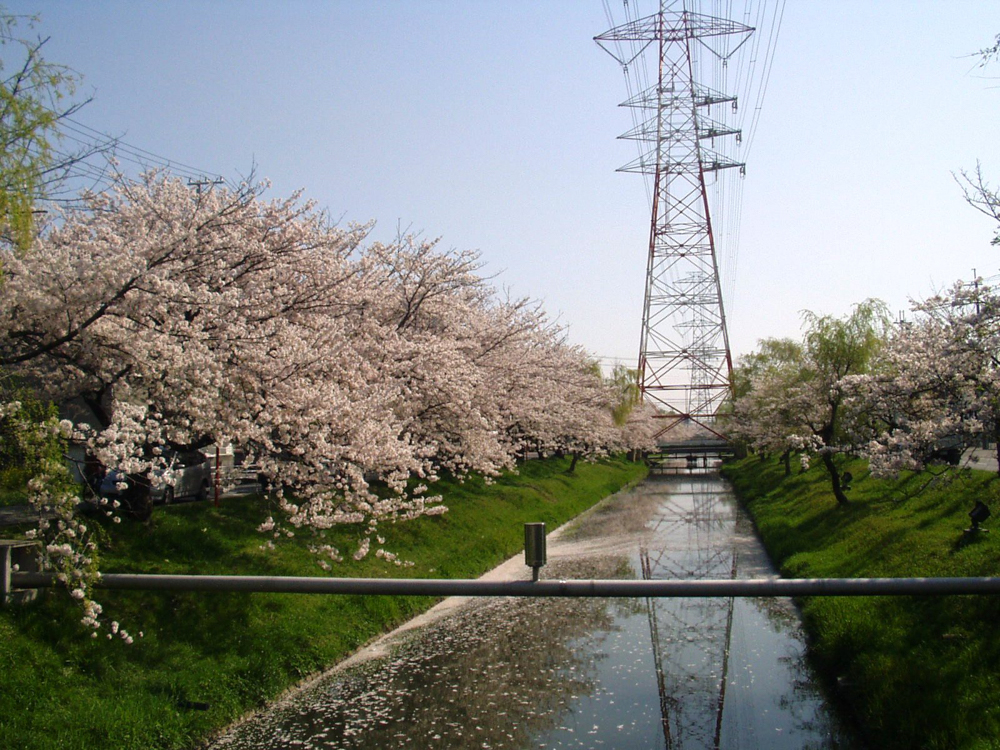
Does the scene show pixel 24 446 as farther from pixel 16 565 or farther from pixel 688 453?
pixel 688 453

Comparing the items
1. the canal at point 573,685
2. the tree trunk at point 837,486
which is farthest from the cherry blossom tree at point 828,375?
the canal at point 573,685

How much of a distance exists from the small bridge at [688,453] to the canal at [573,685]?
54404 mm

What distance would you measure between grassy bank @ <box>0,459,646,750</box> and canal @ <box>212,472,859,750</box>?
21.7 inches

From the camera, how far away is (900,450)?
1296cm

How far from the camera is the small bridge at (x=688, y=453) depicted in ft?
242

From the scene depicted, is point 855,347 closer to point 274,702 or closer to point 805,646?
point 805,646

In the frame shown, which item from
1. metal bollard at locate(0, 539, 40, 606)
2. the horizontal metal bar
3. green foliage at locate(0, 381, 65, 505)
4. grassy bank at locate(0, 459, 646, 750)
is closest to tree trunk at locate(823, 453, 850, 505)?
grassy bank at locate(0, 459, 646, 750)

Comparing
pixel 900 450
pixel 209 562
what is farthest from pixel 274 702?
pixel 900 450

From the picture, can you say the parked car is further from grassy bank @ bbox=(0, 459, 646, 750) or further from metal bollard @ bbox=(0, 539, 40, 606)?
metal bollard @ bbox=(0, 539, 40, 606)

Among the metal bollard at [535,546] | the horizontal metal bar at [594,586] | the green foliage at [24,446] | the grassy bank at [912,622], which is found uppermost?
the green foliage at [24,446]

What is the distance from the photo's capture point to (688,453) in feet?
263

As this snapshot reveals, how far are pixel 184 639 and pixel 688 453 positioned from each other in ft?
237

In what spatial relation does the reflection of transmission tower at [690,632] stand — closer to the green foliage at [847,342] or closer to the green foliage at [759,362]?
the green foliage at [847,342]

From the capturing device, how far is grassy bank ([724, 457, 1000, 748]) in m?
9.16
